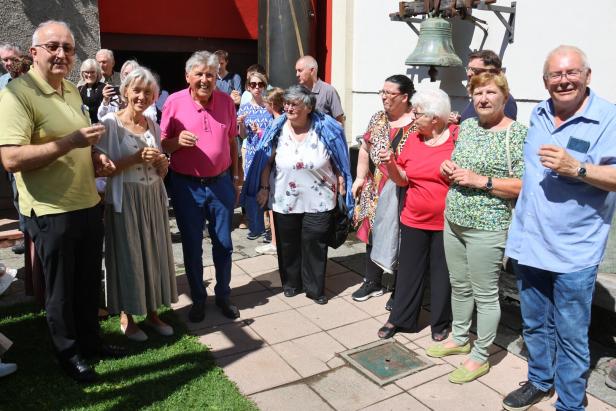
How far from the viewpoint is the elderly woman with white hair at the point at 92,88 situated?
17.3ft

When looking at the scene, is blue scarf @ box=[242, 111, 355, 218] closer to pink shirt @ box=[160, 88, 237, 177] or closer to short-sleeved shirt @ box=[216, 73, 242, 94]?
pink shirt @ box=[160, 88, 237, 177]

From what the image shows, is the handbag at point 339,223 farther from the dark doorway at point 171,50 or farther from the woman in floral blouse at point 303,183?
the dark doorway at point 171,50

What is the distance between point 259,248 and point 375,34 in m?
3.36

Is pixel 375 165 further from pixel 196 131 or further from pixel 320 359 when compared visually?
pixel 320 359

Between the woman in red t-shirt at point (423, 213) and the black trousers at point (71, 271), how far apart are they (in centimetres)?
189

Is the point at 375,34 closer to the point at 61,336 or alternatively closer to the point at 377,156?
the point at 377,156

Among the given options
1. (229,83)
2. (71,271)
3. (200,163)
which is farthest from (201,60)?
(229,83)

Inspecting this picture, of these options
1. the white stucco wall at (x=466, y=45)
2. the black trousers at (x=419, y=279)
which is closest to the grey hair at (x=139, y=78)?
the black trousers at (x=419, y=279)

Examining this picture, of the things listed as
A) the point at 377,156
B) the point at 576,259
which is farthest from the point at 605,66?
the point at 576,259

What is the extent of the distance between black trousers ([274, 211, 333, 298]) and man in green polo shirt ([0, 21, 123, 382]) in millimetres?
1638

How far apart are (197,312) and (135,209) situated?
3.40 ft

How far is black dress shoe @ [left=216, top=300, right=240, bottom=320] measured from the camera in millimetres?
4164

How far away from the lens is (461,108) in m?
5.80

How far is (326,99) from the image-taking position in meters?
5.74
